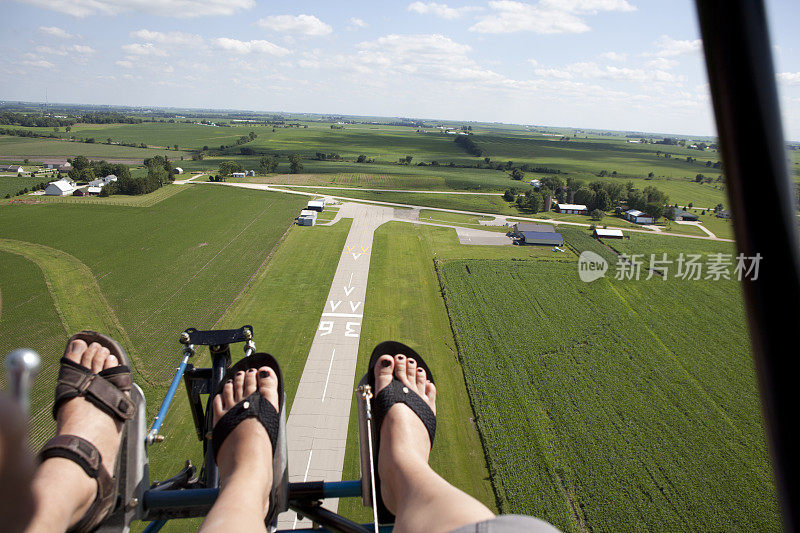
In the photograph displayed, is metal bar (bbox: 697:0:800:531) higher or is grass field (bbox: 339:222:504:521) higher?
metal bar (bbox: 697:0:800:531)

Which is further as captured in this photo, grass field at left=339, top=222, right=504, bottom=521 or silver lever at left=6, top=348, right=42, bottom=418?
grass field at left=339, top=222, right=504, bottom=521

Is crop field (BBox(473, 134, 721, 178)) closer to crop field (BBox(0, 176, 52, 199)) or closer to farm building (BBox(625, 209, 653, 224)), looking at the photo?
farm building (BBox(625, 209, 653, 224))

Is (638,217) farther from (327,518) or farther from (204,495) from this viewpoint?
(204,495)

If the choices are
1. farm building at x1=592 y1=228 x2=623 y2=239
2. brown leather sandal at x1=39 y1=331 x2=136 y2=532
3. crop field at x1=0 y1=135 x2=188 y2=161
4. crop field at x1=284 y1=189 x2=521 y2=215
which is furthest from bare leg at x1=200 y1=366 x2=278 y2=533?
crop field at x1=0 y1=135 x2=188 y2=161

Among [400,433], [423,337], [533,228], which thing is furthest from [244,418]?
[533,228]

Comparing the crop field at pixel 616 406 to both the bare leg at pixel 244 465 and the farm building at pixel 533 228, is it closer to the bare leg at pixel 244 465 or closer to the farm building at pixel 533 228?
the bare leg at pixel 244 465

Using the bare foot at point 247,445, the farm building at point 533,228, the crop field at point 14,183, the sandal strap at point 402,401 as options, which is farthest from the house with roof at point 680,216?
the crop field at point 14,183

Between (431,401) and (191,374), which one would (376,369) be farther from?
(191,374)
